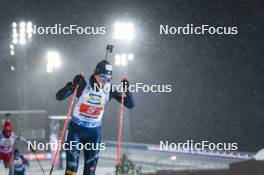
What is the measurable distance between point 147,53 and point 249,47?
8.13m

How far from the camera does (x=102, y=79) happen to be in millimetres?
6410

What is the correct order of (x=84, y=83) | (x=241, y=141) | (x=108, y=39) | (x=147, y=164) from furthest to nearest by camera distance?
1. (x=108, y=39)
2. (x=241, y=141)
3. (x=147, y=164)
4. (x=84, y=83)

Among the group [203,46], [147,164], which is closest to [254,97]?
[203,46]

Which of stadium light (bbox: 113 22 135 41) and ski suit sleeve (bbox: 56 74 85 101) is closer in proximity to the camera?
ski suit sleeve (bbox: 56 74 85 101)

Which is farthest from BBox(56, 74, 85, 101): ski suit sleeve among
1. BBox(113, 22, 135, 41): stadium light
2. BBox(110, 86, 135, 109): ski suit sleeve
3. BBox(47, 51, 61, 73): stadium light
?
BBox(47, 51, 61, 73): stadium light

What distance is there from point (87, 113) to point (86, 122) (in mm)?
146

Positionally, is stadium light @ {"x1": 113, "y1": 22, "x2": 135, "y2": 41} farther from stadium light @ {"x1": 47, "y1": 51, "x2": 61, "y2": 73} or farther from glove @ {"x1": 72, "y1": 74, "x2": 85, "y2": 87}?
glove @ {"x1": 72, "y1": 74, "x2": 85, "y2": 87}

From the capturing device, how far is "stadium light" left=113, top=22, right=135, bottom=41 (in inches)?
585

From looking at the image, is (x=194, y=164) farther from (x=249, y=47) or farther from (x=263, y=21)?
(x=263, y=21)

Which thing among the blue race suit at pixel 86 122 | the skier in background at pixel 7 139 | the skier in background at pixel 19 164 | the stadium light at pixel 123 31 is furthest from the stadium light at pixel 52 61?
the blue race suit at pixel 86 122

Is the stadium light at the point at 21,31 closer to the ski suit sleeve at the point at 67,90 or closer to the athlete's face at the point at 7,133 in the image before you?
the athlete's face at the point at 7,133

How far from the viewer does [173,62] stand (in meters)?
33.8

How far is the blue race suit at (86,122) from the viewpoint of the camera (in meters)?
6.41

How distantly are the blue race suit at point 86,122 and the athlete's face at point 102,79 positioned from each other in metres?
0.07
